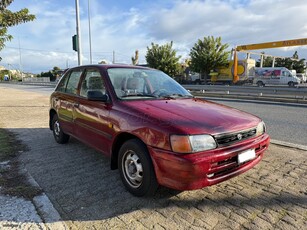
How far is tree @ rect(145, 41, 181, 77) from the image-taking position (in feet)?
137

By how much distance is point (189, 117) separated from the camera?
295cm

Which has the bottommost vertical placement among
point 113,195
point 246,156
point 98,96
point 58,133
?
point 113,195

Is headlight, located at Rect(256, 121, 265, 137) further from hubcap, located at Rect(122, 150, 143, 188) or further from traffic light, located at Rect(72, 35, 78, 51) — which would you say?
traffic light, located at Rect(72, 35, 78, 51)

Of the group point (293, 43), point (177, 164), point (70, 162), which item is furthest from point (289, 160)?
point (293, 43)

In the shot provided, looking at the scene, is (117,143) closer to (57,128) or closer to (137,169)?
(137,169)

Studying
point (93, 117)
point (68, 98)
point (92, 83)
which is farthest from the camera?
point (68, 98)

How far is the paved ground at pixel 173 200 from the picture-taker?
2686 millimetres

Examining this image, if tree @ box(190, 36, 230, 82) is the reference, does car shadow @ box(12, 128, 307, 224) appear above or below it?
below

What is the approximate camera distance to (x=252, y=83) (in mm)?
35188

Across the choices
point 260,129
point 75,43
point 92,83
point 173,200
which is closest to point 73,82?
point 92,83

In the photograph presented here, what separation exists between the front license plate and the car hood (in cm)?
29

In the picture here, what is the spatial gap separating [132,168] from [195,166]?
94 cm

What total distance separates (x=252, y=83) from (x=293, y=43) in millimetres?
14978

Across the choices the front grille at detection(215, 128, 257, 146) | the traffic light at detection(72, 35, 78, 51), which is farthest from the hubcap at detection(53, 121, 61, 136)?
the traffic light at detection(72, 35, 78, 51)
